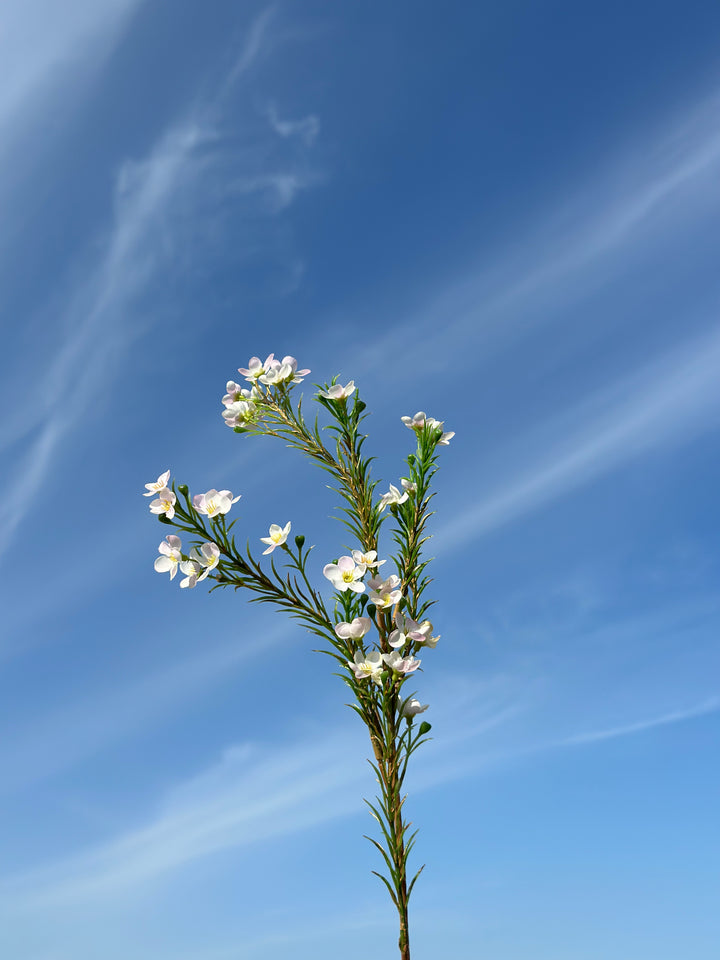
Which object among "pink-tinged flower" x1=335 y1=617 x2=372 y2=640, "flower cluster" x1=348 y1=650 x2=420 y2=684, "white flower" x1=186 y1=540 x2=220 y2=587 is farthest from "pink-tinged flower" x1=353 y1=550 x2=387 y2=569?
"white flower" x1=186 y1=540 x2=220 y2=587

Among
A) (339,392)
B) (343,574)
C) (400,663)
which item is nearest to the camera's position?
(400,663)

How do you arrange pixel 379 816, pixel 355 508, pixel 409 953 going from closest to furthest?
pixel 409 953
pixel 379 816
pixel 355 508

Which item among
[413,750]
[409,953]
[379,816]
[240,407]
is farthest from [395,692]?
[240,407]

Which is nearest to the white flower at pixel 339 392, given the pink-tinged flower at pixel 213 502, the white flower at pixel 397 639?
the pink-tinged flower at pixel 213 502

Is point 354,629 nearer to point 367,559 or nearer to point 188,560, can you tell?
point 367,559

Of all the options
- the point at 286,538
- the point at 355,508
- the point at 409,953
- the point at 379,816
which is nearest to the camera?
the point at 409,953

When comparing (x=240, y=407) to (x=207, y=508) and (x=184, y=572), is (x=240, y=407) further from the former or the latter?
(x=184, y=572)

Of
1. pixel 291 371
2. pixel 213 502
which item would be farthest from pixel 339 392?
pixel 213 502
